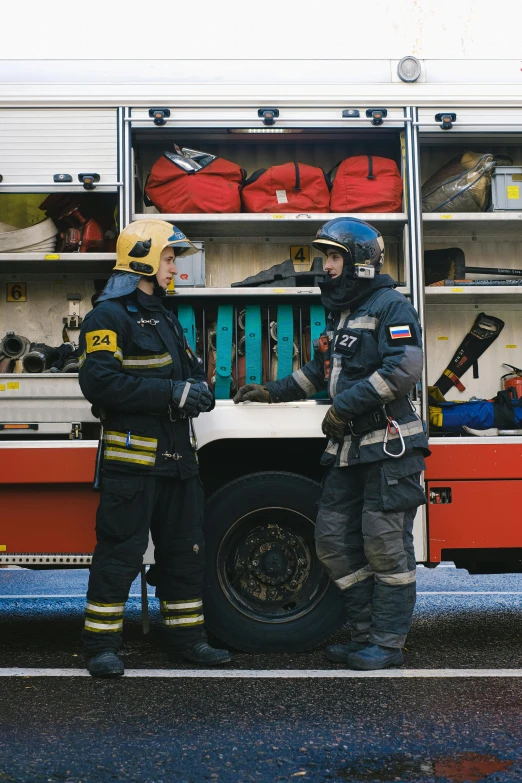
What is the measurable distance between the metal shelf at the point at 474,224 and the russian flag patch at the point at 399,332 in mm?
872

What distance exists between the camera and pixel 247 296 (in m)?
4.99

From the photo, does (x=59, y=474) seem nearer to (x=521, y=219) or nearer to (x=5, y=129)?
(x=5, y=129)

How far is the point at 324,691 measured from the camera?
3961 millimetres

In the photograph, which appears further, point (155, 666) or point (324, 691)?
point (155, 666)

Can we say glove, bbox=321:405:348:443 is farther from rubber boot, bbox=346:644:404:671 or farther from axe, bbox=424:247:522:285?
axe, bbox=424:247:522:285

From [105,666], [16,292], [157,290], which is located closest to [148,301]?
[157,290]

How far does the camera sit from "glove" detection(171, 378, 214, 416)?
436 cm

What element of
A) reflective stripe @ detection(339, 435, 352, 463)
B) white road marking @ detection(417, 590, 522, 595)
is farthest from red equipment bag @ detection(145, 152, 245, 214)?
white road marking @ detection(417, 590, 522, 595)

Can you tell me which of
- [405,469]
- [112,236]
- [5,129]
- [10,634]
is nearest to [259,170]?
[112,236]

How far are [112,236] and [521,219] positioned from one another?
2250mm

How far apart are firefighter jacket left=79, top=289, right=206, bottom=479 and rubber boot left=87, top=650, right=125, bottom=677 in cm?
84

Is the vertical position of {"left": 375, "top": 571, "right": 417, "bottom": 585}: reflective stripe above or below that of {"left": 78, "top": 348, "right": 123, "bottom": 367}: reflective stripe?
below

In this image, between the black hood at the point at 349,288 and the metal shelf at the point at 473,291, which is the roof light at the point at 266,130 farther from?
the metal shelf at the point at 473,291

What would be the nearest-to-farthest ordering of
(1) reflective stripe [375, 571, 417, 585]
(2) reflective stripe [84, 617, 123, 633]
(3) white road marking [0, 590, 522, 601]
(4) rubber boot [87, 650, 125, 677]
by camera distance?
1. (4) rubber boot [87, 650, 125, 677]
2. (2) reflective stripe [84, 617, 123, 633]
3. (1) reflective stripe [375, 571, 417, 585]
4. (3) white road marking [0, 590, 522, 601]
